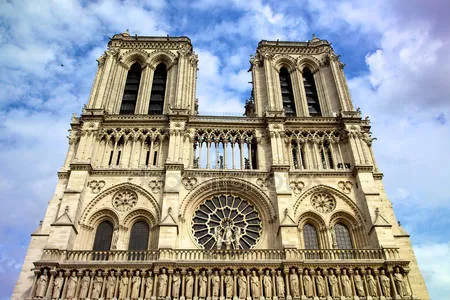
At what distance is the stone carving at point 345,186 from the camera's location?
2323cm

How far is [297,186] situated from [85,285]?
41.4ft

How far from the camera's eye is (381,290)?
18.5 meters

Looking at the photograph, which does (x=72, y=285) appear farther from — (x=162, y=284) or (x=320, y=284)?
(x=320, y=284)

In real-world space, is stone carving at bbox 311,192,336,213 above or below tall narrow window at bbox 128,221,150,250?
above

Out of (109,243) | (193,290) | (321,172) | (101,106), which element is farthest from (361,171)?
(101,106)

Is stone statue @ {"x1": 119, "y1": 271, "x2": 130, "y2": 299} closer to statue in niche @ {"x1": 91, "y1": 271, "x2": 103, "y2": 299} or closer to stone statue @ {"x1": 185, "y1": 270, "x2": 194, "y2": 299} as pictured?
statue in niche @ {"x1": 91, "y1": 271, "x2": 103, "y2": 299}

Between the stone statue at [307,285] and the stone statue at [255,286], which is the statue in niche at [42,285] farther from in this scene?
the stone statue at [307,285]

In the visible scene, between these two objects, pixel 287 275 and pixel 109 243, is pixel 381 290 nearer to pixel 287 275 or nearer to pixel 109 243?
pixel 287 275

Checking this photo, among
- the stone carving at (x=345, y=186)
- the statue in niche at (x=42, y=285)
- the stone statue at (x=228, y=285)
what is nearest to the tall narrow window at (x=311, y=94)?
the stone carving at (x=345, y=186)

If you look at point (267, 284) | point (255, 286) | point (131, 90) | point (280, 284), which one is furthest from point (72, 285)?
point (131, 90)

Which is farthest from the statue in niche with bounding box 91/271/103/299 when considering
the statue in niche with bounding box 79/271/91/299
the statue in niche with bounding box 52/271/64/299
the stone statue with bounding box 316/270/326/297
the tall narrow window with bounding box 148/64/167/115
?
the tall narrow window with bounding box 148/64/167/115

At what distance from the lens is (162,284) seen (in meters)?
18.1

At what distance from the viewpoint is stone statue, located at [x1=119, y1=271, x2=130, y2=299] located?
18.0 m

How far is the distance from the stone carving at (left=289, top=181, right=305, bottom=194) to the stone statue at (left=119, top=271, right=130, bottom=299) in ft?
34.3
